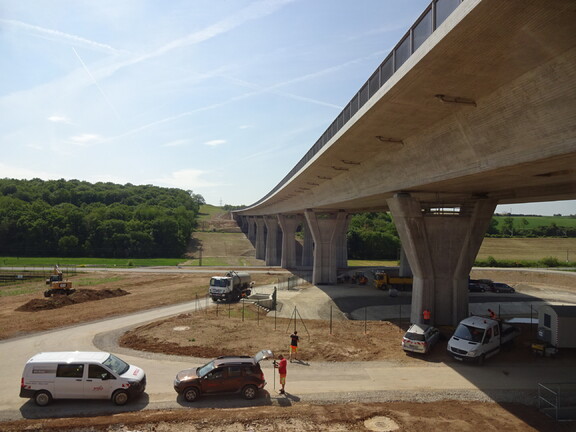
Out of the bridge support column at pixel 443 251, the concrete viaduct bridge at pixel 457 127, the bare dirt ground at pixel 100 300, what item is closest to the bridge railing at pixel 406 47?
the concrete viaduct bridge at pixel 457 127

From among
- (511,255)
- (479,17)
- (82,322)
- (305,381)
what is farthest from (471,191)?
(511,255)

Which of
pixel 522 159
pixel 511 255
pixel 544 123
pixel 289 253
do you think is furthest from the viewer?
pixel 511 255

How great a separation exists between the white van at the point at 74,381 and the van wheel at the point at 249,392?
3.85 meters

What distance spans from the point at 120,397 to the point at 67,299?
82.6ft

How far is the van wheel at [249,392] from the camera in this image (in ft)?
45.7

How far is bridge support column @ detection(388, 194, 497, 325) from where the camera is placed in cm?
2508

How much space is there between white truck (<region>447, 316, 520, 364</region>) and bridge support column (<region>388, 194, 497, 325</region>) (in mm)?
5834

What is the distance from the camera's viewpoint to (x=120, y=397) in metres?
13.3

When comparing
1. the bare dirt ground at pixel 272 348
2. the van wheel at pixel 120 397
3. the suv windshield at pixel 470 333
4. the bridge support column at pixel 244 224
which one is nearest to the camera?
the bare dirt ground at pixel 272 348

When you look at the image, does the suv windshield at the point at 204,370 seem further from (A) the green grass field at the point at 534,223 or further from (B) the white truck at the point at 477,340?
(A) the green grass field at the point at 534,223

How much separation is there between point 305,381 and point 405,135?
1226cm

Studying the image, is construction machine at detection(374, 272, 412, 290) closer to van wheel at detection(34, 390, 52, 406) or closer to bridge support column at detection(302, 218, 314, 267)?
bridge support column at detection(302, 218, 314, 267)

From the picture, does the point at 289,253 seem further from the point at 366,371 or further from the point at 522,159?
the point at 522,159

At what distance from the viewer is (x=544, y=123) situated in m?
10.7
